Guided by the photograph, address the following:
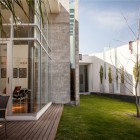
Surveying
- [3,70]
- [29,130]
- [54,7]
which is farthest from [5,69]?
[54,7]

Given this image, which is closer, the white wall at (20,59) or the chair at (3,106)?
the chair at (3,106)

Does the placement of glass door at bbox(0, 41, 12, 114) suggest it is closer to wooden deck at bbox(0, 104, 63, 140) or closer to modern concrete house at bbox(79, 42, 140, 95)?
wooden deck at bbox(0, 104, 63, 140)

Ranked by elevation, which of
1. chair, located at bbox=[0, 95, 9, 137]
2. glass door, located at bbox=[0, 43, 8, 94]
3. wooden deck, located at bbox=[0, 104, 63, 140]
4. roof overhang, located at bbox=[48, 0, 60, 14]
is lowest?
wooden deck, located at bbox=[0, 104, 63, 140]

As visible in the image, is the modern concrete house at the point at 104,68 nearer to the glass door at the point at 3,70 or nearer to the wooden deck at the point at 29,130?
the glass door at the point at 3,70

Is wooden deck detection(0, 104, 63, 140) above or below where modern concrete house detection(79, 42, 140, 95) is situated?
below

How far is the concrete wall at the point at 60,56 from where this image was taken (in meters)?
12.7

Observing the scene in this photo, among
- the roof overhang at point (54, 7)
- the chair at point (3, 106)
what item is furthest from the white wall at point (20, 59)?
the roof overhang at point (54, 7)

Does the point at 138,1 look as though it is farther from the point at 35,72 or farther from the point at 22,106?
the point at 22,106

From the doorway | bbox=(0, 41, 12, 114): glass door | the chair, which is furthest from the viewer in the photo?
the doorway

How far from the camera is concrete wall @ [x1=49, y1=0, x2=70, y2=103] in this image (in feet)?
41.6

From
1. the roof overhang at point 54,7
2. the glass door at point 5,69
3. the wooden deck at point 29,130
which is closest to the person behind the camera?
the wooden deck at point 29,130

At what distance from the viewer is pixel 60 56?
12.8 meters

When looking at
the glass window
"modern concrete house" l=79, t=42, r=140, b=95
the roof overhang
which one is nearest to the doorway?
"modern concrete house" l=79, t=42, r=140, b=95

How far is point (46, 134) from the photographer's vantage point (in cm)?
541
